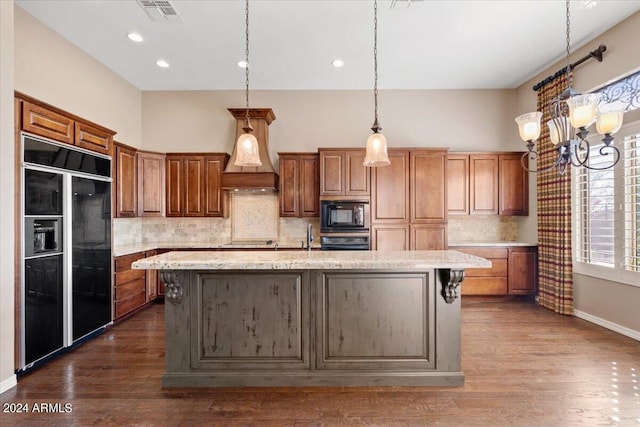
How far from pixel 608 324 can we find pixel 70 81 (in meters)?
6.99

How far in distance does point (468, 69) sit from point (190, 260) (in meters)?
4.52

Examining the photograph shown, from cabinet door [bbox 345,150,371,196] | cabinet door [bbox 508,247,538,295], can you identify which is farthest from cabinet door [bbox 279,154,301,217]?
cabinet door [bbox 508,247,538,295]

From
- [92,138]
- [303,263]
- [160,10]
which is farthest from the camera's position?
[92,138]

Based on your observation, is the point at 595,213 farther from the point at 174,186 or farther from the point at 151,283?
the point at 151,283

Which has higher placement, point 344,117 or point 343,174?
point 344,117

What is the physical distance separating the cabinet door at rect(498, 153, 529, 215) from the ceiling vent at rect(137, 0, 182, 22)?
4849 millimetres

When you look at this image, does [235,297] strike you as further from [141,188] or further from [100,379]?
[141,188]

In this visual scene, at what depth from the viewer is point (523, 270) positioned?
186 inches

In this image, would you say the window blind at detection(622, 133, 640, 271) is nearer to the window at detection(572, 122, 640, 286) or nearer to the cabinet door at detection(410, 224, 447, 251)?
the window at detection(572, 122, 640, 286)

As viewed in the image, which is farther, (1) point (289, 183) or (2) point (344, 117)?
(2) point (344, 117)

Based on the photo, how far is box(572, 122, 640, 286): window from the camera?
10.9 ft

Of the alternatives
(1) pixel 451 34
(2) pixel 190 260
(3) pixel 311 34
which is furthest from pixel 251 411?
(1) pixel 451 34

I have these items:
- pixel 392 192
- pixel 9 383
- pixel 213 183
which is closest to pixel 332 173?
pixel 392 192

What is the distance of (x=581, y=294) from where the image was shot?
397 centimetres
